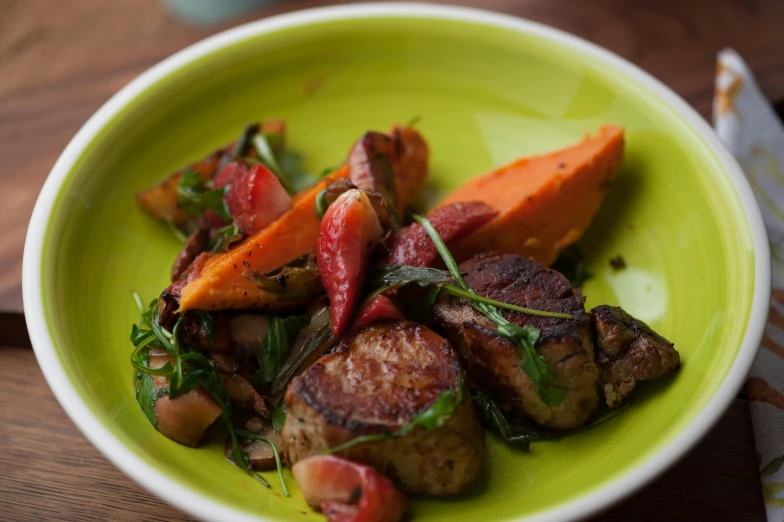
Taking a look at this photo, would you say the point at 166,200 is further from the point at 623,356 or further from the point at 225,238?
the point at 623,356

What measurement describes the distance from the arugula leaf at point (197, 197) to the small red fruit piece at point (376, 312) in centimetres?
68

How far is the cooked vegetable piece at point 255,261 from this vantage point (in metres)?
2.17

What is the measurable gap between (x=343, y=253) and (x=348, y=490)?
0.67m

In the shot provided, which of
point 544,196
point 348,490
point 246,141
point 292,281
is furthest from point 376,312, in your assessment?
point 246,141

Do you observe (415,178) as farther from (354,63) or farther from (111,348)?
(111,348)

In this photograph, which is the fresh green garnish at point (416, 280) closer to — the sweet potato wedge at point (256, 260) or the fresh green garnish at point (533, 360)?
the fresh green garnish at point (533, 360)

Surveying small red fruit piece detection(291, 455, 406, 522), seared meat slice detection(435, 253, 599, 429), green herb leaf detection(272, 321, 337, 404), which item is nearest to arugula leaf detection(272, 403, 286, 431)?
green herb leaf detection(272, 321, 337, 404)

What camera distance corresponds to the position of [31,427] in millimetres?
2461

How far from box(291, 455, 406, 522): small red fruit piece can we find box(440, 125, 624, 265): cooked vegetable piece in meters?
0.89

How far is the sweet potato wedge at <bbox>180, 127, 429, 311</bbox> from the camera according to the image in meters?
2.17

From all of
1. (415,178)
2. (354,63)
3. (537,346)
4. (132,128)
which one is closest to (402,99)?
(354,63)

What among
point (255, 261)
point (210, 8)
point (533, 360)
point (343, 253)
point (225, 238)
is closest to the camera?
point (533, 360)

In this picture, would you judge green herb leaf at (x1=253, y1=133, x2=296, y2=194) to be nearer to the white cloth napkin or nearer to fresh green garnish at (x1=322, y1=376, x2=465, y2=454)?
fresh green garnish at (x1=322, y1=376, x2=465, y2=454)

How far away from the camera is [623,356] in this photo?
83.3 inches
